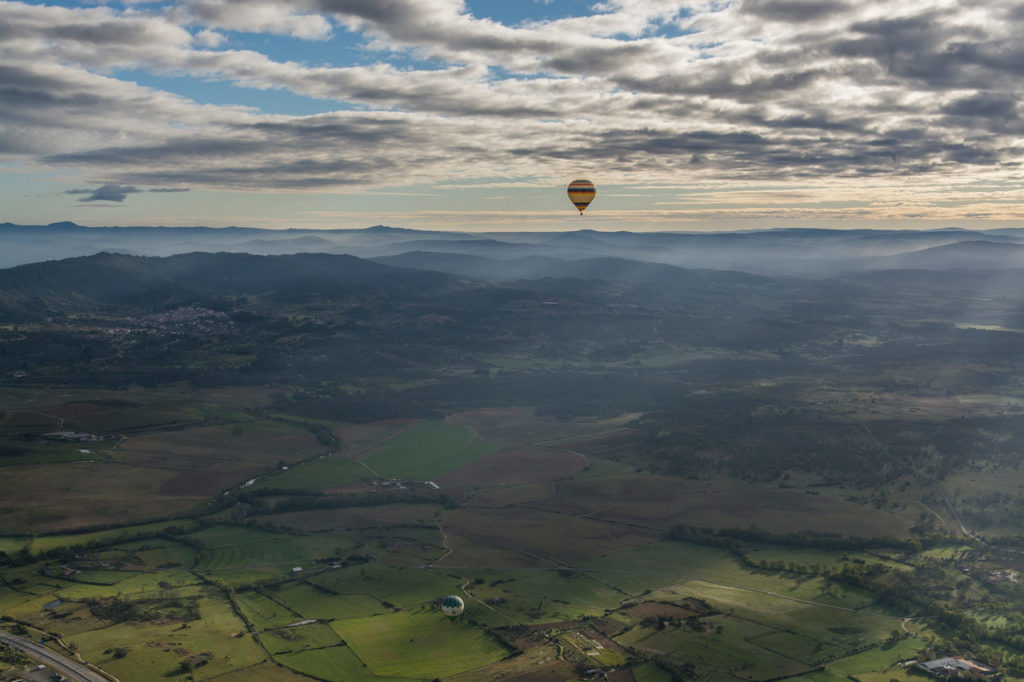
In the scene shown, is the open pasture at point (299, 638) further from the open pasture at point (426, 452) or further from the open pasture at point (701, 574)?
the open pasture at point (426, 452)

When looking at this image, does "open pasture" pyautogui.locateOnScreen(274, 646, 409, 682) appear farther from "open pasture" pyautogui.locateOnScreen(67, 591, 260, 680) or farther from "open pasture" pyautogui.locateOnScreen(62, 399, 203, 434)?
"open pasture" pyautogui.locateOnScreen(62, 399, 203, 434)

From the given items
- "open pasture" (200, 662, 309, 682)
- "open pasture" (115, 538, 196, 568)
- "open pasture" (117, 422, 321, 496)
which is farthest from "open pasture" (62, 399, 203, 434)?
"open pasture" (200, 662, 309, 682)

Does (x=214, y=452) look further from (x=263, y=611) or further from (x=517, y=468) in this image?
(x=263, y=611)

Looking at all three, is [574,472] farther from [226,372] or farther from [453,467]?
[226,372]

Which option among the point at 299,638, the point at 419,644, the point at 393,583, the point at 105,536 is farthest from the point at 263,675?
the point at 105,536

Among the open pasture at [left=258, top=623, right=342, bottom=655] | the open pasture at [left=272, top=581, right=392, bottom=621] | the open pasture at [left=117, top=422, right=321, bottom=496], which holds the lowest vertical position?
the open pasture at [left=272, top=581, right=392, bottom=621]

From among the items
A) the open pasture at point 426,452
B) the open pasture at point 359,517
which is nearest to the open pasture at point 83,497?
the open pasture at point 359,517
